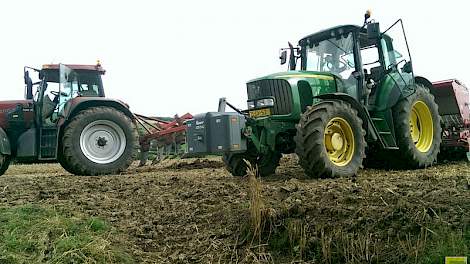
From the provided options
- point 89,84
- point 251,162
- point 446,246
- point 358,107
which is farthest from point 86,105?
point 446,246

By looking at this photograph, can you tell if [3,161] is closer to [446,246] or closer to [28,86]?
[28,86]

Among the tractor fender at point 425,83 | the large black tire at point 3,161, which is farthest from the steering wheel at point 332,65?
the large black tire at point 3,161

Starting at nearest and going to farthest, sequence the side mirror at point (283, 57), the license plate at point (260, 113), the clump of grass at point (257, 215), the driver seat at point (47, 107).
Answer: the clump of grass at point (257, 215) < the license plate at point (260, 113) < the side mirror at point (283, 57) < the driver seat at point (47, 107)

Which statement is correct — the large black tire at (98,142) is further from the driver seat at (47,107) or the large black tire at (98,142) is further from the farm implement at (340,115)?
the farm implement at (340,115)

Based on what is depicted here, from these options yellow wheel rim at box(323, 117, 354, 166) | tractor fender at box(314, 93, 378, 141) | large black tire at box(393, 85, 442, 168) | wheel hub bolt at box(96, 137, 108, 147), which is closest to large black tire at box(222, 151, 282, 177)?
yellow wheel rim at box(323, 117, 354, 166)

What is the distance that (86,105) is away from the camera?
9.46 meters

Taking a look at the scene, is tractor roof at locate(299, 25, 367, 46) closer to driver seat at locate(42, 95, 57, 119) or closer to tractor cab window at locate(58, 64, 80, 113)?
tractor cab window at locate(58, 64, 80, 113)

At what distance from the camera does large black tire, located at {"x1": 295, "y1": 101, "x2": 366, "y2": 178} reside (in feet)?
20.4

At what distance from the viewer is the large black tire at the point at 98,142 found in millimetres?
8930

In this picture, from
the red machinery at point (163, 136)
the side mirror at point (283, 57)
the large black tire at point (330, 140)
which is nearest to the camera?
the large black tire at point (330, 140)

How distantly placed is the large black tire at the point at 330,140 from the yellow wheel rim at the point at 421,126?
6.97ft

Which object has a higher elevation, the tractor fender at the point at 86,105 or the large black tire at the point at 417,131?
the tractor fender at the point at 86,105

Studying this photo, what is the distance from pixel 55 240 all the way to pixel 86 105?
5887 millimetres

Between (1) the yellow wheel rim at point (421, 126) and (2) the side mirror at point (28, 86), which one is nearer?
(1) the yellow wheel rim at point (421, 126)
